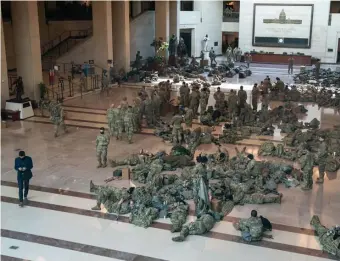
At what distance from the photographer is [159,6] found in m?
30.5

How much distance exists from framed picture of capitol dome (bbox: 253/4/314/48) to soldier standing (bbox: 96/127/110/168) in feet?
83.7

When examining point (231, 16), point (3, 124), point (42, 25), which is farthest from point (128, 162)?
point (231, 16)

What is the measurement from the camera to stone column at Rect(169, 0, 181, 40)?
106ft

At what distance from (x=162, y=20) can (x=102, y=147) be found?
20.2 m

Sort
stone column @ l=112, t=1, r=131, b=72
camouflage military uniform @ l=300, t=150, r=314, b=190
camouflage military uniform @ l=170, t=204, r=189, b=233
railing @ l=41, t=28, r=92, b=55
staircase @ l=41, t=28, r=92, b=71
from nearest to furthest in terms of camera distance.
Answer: camouflage military uniform @ l=170, t=204, r=189, b=233 → camouflage military uniform @ l=300, t=150, r=314, b=190 → stone column @ l=112, t=1, r=131, b=72 → staircase @ l=41, t=28, r=92, b=71 → railing @ l=41, t=28, r=92, b=55

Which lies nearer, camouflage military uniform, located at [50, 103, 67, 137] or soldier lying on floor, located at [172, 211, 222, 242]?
soldier lying on floor, located at [172, 211, 222, 242]

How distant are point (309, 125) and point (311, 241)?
8030 millimetres

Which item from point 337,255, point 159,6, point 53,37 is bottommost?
point 337,255

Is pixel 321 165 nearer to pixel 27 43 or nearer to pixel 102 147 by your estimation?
pixel 102 147

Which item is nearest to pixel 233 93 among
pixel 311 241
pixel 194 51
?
pixel 311 241

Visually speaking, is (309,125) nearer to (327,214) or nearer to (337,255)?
(327,214)

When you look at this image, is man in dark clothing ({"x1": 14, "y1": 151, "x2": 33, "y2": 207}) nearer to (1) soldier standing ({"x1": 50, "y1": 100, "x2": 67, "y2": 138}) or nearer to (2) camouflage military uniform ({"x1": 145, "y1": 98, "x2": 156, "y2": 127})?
(1) soldier standing ({"x1": 50, "y1": 100, "x2": 67, "y2": 138})

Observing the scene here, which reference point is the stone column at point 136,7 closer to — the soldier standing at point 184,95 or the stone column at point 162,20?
the stone column at point 162,20

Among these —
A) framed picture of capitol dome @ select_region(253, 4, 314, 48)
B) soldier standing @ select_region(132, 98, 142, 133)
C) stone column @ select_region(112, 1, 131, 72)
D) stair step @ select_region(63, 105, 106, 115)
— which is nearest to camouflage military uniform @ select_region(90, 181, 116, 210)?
soldier standing @ select_region(132, 98, 142, 133)
